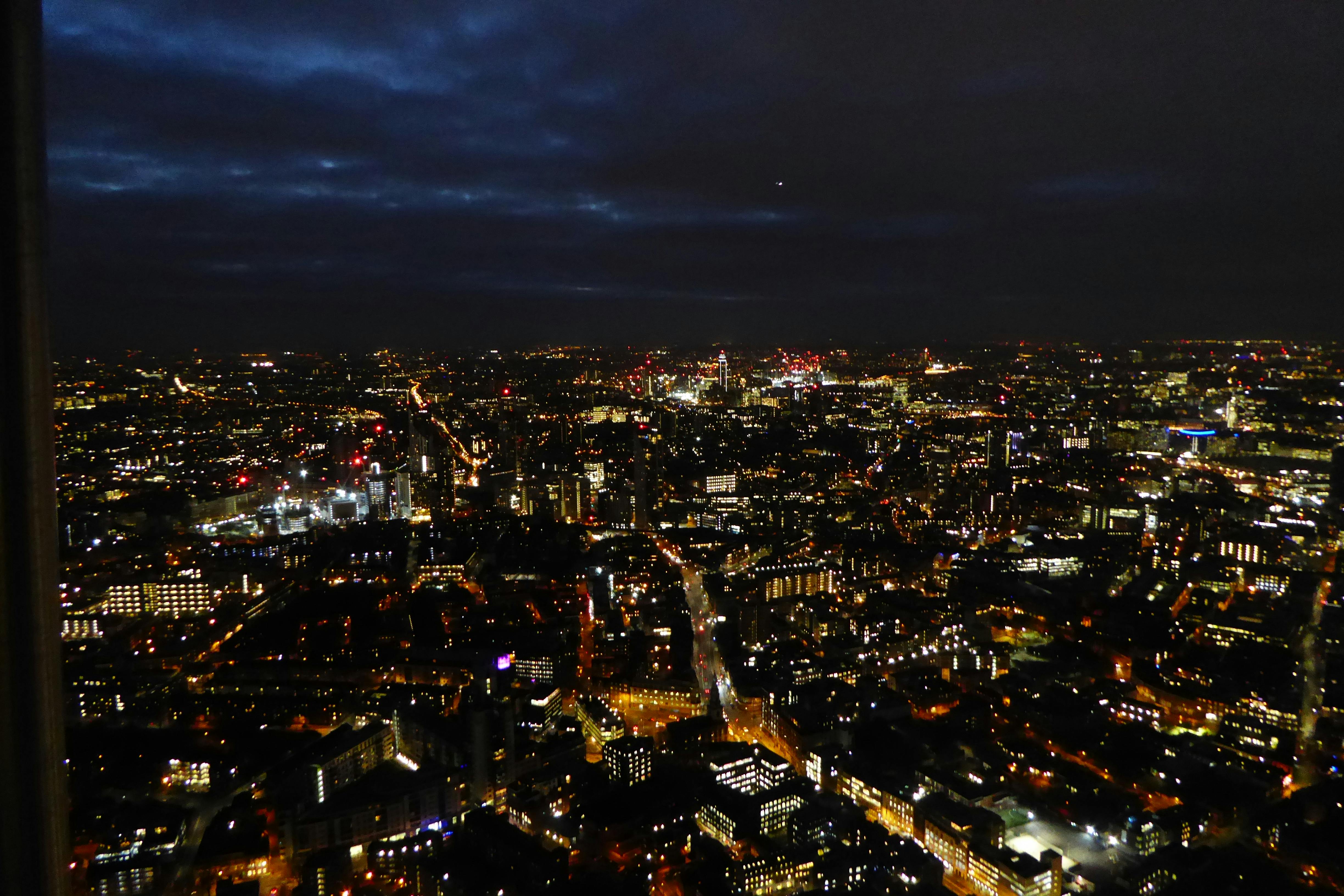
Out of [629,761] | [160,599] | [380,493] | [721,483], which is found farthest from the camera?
[721,483]

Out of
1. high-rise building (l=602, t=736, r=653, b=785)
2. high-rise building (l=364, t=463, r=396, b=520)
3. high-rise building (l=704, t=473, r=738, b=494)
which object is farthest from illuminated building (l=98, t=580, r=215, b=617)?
high-rise building (l=704, t=473, r=738, b=494)

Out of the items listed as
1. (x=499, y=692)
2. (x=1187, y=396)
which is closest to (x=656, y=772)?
(x=499, y=692)

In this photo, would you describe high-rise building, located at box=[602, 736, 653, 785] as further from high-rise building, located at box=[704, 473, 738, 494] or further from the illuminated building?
high-rise building, located at box=[704, 473, 738, 494]

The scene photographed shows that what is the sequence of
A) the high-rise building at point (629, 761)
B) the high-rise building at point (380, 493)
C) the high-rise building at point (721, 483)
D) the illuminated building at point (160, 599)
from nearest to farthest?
the high-rise building at point (629, 761), the illuminated building at point (160, 599), the high-rise building at point (380, 493), the high-rise building at point (721, 483)

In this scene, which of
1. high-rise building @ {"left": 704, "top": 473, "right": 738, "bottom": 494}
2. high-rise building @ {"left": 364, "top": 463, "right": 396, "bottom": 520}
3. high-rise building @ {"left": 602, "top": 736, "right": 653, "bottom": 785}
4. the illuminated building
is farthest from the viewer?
high-rise building @ {"left": 704, "top": 473, "right": 738, "bottom": 494}

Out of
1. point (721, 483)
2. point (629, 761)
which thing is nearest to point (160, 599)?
point (629, 761)

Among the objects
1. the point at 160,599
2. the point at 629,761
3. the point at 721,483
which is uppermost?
the point at 721,483

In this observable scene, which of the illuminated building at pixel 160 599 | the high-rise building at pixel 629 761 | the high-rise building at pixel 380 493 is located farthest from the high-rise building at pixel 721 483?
the high-rise building at pixel 629 761

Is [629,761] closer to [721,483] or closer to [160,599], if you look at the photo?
[160,599]

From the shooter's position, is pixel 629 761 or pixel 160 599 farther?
pixel 160 599

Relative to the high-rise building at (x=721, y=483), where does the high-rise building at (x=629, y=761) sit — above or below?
below

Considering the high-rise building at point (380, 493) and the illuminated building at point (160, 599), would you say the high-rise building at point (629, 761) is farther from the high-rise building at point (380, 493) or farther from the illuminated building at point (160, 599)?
the high-rise building at point (380, 493)

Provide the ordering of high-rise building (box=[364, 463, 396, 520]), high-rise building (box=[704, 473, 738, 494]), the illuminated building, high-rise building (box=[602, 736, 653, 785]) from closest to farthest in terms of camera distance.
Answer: high-rise building (box=[602, 736, 653, 785]) < the illuminated building < high-rise building (box=[364, 463, 396, 520]) < high-rise building (box=[704, 473, 738, 494])
